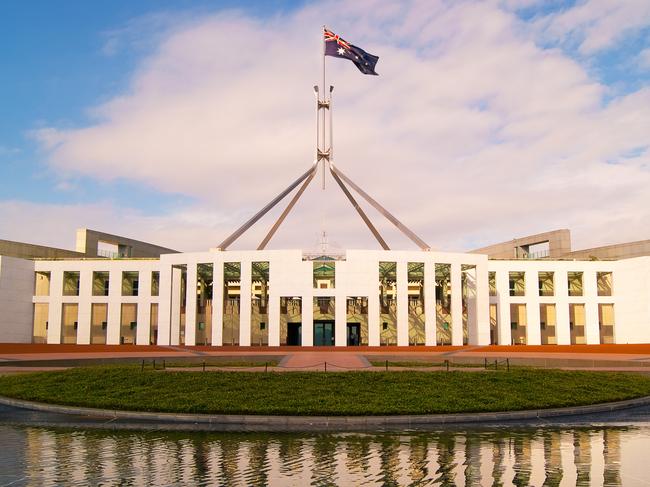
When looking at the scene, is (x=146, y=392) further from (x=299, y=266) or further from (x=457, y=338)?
(x=457, y=338)

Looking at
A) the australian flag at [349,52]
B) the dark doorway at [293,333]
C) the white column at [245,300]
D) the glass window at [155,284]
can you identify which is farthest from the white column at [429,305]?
the glass window at [155,284]

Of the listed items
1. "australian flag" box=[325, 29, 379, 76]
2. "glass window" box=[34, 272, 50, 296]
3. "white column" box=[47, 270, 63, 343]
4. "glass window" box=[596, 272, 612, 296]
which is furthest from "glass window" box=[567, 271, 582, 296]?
"glass window" box=[34, 272, 50, 296]

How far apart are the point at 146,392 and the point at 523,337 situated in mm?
49317

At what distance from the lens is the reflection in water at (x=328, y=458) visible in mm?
9805

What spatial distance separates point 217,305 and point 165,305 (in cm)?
515

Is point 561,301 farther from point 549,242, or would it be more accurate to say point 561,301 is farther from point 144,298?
point 144,298

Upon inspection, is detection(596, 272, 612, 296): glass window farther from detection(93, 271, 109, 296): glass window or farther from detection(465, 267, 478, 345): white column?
detection(93, 271, 109, 296): glass window

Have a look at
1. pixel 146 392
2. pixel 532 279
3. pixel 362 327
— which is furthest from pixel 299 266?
pixel 146 392

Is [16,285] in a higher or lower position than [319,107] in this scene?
lower

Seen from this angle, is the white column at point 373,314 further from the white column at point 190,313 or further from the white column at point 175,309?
the white column at point 175,309

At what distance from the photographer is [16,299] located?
172ft

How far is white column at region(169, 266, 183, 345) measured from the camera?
48969mm

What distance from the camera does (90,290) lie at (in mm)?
53812

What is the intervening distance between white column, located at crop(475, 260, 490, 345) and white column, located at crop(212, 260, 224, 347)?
2095 centimetres
